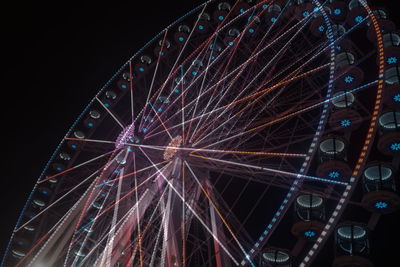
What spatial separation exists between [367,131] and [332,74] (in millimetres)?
1401

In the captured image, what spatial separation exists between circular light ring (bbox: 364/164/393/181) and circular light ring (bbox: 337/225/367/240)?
795 millimetres

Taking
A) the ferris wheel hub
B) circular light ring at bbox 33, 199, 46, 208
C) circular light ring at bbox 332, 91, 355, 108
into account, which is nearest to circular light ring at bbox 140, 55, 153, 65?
the ferris wheel hub

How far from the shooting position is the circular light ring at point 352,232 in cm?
661

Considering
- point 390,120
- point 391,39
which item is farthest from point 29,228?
point 391,39

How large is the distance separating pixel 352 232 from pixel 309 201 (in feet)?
2.54

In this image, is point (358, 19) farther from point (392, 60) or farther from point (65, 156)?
point (65, 156)

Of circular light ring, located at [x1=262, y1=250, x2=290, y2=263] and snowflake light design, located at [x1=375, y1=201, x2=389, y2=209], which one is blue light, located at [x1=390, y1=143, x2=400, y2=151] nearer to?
Result: snowflake light design, located at [x1=375, y1=201, x2=389, y2=209]

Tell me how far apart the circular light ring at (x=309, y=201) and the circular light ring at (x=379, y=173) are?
0.75 m

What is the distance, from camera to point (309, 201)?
7172mm

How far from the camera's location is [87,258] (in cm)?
893

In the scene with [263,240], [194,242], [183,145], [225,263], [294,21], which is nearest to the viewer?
[263,240]

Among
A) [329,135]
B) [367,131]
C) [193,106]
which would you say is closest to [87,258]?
[193,106]

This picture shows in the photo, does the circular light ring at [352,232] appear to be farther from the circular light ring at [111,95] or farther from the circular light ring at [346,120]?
the circular light ring at [111,95]

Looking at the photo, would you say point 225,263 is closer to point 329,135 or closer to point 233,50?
point 329,135
